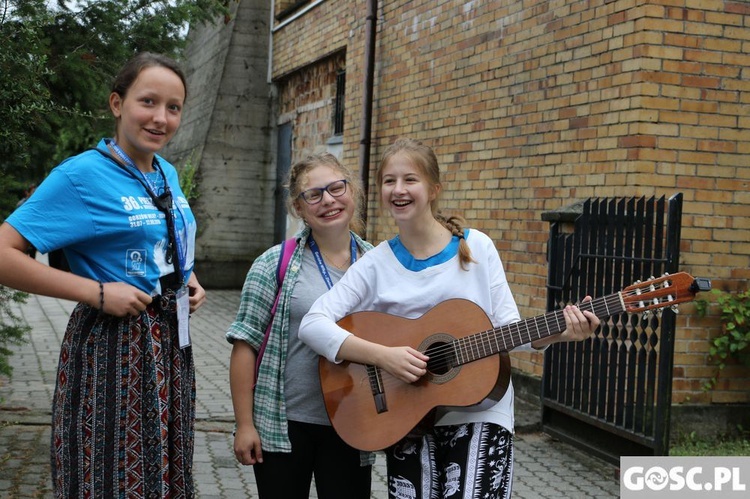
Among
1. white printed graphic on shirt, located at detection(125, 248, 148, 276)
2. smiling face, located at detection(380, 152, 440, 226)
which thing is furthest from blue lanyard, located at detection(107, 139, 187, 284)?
smiling face, located at detection(380, 152, 440, 226)

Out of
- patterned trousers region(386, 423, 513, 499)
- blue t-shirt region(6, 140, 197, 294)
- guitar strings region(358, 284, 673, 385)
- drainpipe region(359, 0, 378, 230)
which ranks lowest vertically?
patterned trousers region(386, 423, 513, 499)

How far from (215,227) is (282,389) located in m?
13.5

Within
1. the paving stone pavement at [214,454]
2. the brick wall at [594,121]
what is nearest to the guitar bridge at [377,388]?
the paving stone pavement at [214,454]

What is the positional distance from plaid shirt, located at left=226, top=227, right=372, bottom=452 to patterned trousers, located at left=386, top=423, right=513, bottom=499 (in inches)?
16.1

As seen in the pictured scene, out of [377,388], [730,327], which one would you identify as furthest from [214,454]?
[730,327]

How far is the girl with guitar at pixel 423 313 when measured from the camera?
293 centimetres

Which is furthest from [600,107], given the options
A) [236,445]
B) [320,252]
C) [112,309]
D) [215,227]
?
[215,227]

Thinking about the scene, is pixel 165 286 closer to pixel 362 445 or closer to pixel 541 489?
pixel 362 445

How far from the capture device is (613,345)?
625cm

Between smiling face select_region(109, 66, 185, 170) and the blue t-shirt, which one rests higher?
smiling face select_region(109, 66, 185, 170)

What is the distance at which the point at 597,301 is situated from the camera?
2910 mm

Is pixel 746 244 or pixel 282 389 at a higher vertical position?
pixel 746 244

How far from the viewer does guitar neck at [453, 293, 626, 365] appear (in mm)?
2912

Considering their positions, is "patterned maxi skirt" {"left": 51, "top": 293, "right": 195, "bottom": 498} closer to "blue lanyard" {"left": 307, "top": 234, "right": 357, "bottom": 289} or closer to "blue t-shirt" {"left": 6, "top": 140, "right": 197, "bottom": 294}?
"blue t-shirt" {"left": 6, "top": 140, "right": 197, "bottom": 294}
